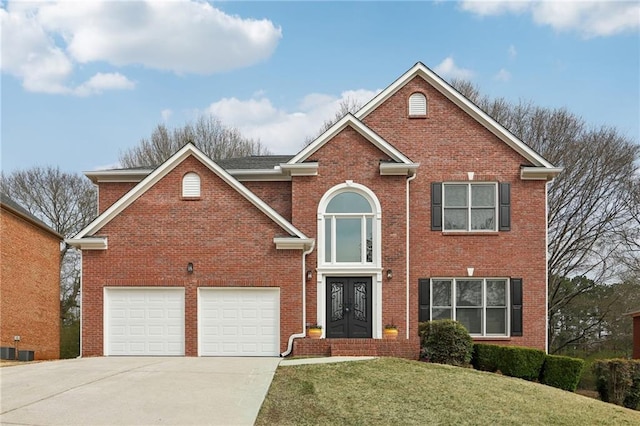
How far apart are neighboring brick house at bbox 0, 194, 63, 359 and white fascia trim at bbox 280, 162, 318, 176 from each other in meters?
10.9

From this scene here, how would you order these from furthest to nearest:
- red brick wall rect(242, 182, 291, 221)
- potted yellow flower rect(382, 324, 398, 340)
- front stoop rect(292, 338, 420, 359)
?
1. red brick wall rect(242, 182, 291, 221)
2. potted yellow flower rect(382, 324, 398, 340)
3. front stoop rect(292, 338, 420, 359)

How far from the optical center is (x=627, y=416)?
501 inches

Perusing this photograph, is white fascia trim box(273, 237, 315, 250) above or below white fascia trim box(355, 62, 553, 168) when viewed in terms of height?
below

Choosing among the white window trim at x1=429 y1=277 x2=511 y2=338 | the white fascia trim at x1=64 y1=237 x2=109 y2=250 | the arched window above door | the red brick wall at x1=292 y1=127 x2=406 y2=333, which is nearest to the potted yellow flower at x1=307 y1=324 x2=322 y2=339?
the red brick wall at x1=292 y1=127 x2=406 y2=333

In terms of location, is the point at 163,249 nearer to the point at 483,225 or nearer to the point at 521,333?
the point at 483,225

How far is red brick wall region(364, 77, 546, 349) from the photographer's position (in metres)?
21.2

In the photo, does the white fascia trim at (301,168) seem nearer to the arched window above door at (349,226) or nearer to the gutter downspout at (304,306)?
the arched window above door at (349,226)

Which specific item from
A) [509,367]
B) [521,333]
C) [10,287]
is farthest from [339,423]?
[10,287]

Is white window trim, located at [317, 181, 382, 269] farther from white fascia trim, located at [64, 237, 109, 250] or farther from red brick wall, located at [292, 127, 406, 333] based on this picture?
white fascia trim, located at [64, 237, 109, 250]

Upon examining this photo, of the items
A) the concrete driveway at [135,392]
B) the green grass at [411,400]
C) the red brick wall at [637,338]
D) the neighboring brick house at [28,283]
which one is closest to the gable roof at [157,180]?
the concrete driveway at [135,392]

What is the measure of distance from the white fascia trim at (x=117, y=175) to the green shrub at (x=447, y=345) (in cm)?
1091

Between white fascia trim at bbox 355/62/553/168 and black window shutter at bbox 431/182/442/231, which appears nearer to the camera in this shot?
black window shutter at bbox 431/182/442/231

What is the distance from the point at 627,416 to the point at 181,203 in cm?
1276

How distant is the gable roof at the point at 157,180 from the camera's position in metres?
19.1
